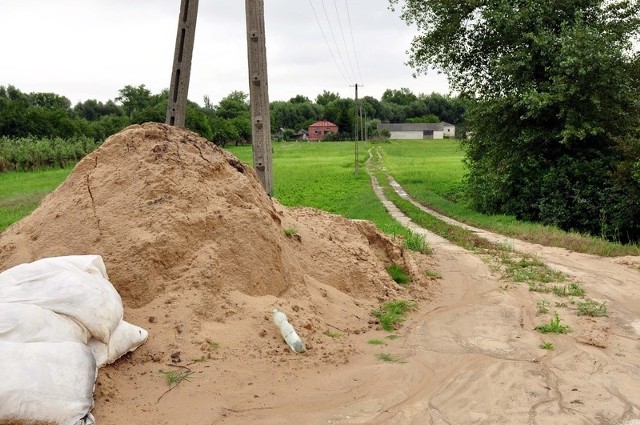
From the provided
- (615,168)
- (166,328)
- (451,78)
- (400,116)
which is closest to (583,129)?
(615,168)

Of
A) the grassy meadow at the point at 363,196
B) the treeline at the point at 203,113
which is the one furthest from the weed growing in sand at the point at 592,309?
the treeline at the point at 203,113

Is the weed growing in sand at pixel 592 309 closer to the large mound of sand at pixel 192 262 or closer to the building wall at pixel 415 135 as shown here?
the large mound of sand at pixel 192 262

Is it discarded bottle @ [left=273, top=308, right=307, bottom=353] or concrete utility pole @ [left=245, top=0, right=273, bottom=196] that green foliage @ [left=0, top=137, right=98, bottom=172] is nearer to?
concrete utility pole @ [left=245, top=0, right=273, bottom=196]

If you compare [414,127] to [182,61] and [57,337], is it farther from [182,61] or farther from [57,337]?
[57,337]

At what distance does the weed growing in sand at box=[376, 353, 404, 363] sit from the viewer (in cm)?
626

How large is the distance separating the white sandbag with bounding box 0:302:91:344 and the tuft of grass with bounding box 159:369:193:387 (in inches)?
33.5

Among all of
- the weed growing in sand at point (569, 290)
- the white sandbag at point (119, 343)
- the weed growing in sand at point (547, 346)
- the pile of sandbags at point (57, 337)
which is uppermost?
the pile of sandbags at point (57, 337)

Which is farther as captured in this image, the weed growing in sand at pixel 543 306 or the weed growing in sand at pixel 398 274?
the weed growing in sand at pixel 398 274

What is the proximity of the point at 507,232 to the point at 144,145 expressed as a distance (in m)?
12.0

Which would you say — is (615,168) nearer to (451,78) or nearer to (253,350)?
(451,78)

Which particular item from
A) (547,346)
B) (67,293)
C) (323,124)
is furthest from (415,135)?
(67,293)

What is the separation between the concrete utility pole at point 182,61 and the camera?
398 inches

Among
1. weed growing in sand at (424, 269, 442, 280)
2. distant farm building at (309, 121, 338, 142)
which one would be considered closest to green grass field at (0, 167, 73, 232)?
weed growing in sand at (424, 269, 442, 280)

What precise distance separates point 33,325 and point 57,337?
0.65ft
